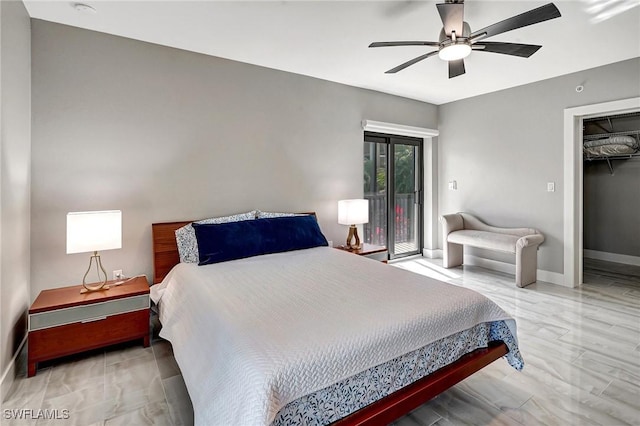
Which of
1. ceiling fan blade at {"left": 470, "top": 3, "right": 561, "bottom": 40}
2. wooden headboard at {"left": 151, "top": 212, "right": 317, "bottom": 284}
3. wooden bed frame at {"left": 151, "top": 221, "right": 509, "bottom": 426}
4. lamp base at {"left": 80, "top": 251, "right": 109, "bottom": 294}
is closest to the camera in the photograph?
wooden bed frame at {"left": 151, "top": 221, "right": 509, "bottom": 426}

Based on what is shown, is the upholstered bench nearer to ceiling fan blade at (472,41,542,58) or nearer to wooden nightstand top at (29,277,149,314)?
ceiling fan blade at (472,41,542,58)

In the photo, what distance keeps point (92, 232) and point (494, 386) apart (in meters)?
2.95

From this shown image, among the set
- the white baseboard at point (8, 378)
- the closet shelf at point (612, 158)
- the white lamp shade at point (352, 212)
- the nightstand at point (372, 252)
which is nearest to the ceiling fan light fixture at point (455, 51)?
the white lamp shade at point (352, 212)

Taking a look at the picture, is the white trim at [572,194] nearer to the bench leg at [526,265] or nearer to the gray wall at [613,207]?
the bench leg at [526,265]

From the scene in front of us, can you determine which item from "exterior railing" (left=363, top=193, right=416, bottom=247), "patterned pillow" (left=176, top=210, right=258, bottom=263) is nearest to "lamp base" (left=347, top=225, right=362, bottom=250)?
"exterior railing" (left=363, top=193, right=416, bottom=247)

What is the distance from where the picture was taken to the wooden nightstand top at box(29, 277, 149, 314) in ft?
7.28

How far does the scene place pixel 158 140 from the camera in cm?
302

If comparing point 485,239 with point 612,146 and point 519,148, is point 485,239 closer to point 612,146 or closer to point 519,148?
point 519,148

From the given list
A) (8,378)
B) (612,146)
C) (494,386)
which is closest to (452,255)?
(612,146)

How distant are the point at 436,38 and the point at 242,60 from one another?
191cm

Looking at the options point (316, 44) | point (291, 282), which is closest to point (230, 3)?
point (316, 44)

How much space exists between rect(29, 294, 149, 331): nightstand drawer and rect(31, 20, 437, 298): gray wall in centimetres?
58

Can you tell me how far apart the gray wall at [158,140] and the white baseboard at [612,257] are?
4.50 m

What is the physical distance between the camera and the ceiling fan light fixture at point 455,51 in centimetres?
220
